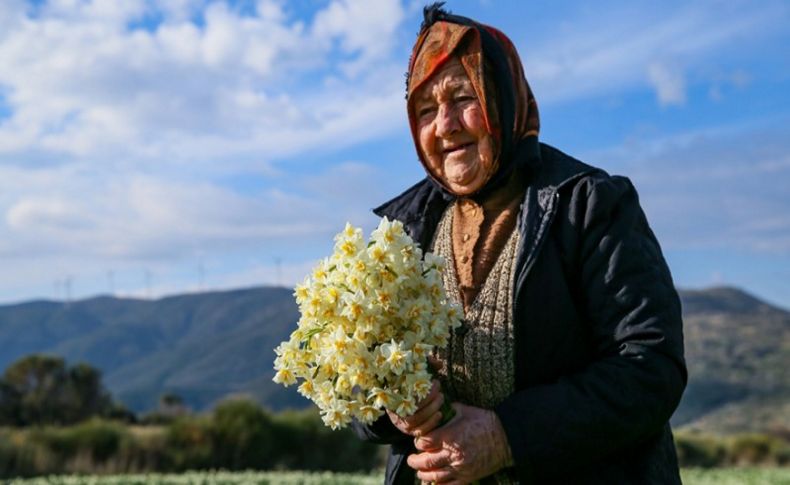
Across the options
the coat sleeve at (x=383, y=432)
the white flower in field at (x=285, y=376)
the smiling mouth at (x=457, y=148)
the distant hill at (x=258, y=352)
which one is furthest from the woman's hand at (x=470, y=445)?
the distant hill at (x=258, y=352)

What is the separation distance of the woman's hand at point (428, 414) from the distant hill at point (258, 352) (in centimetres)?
3227

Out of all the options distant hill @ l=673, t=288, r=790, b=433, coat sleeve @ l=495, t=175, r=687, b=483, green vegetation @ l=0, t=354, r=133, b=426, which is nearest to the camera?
coat sleeve @ l=495, t=175, r=687, b=483

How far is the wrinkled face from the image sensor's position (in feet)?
9.14

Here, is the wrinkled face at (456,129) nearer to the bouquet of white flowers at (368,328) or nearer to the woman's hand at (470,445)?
the bouquet of white flowers at (368,328)

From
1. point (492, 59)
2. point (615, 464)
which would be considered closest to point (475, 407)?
point (615, 464)

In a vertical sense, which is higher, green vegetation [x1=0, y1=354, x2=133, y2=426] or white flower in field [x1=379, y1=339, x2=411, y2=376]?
white flower in field [x1=379, y1=339, x2=411, y2=376]

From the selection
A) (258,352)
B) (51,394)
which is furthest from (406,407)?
(258,352)

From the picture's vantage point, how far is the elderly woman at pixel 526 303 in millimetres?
2496

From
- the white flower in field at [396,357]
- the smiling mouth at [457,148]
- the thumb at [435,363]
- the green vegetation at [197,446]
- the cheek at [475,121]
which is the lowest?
the green vegetation at [197,446]

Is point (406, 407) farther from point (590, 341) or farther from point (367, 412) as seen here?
point (590, 341)

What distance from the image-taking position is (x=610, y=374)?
97.8 inches

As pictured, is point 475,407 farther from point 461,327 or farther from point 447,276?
point 447,276

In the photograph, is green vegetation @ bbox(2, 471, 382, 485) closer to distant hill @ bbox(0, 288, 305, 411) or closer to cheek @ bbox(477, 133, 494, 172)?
cheek @ bbox(477, 133, 494, 172)

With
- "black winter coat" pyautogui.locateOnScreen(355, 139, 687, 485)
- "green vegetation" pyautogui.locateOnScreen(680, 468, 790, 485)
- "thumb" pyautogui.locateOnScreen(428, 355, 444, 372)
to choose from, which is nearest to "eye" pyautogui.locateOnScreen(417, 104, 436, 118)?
"black winter coat" pyautogui.locateOnScreen(355, 139, 687, 485)
